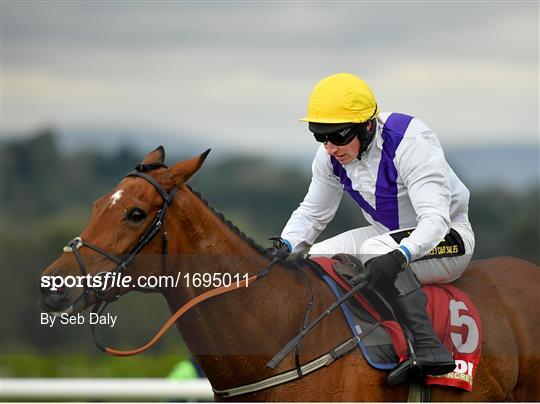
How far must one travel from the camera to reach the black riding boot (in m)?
3.38

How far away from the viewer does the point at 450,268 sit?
3.75m

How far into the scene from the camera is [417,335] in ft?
11.2

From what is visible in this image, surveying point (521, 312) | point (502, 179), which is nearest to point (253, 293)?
point (521, 312)

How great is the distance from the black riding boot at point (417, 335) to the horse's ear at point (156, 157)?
40.1 inches

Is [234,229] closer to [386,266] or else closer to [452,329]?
[386,266]

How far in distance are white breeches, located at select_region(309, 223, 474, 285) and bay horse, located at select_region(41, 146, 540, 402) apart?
264 mm

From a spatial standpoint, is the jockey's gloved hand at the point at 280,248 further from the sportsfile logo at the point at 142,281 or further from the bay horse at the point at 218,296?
the sportsfile logo at the point at 142,281

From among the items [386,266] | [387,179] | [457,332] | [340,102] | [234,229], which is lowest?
[457,332]

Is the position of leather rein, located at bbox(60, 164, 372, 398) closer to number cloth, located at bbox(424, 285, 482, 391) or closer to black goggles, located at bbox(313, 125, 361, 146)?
number cloth, located at bbox(424, 285, 482, 391)

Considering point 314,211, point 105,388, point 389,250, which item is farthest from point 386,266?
point 105,388

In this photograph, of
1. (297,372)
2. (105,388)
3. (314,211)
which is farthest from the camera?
(105,388)

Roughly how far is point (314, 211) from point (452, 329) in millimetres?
877

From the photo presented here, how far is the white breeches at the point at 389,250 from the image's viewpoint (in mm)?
3570

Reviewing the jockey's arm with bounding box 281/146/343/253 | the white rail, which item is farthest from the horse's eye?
the white rail
